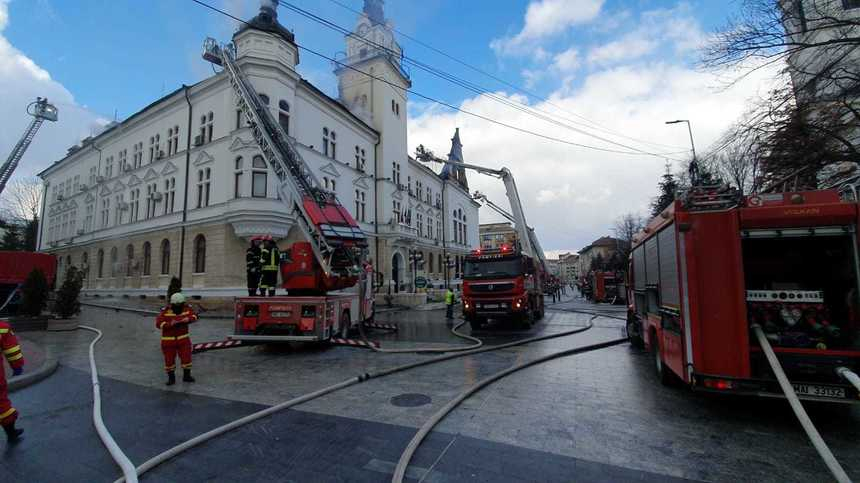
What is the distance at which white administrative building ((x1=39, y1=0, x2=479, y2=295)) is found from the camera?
71.1 ft

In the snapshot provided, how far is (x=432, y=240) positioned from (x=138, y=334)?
3113 centimetres

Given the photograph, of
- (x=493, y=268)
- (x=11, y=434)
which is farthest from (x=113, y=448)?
(x=493, y=268)

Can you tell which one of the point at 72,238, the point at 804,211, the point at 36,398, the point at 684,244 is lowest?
the point at 36,398

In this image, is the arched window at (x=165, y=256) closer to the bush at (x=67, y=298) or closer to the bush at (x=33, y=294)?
the bush at (x=67, y=298)

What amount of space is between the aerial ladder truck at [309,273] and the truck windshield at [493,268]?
3.80 meters

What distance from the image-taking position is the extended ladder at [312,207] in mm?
10633

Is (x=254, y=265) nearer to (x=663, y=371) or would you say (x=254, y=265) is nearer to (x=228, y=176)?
(x=663, y=371)

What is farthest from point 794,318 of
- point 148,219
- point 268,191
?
point 148,219

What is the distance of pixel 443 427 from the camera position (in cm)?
457

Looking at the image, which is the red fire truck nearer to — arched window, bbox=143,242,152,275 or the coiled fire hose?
the coiled fire hose

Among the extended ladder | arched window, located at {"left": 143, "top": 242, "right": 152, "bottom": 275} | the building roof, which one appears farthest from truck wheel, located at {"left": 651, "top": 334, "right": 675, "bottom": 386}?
arched window, located at {"left": 143, "top": 242, "right": 152, "bottom": 275}

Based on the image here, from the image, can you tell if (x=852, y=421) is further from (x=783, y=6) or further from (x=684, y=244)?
(x=783, y=6)

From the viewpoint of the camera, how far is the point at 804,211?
455 cm

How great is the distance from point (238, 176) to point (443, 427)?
21.5 meters
